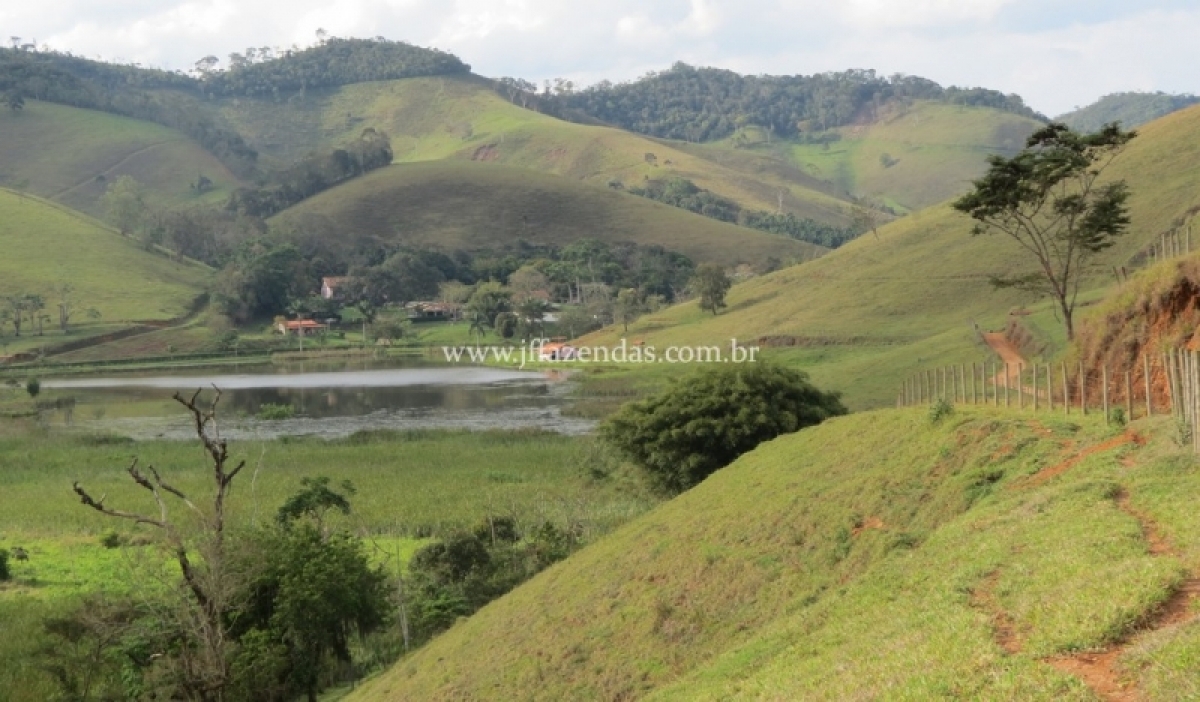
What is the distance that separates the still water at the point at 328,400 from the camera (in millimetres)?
68750

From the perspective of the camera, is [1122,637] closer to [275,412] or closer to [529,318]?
[275,412]

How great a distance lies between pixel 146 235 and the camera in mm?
178375

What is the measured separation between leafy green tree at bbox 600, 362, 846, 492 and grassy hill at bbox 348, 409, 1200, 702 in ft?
24.3

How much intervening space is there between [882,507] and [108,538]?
27616mm

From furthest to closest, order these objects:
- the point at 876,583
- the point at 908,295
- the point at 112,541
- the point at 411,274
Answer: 1. the point at 411,274
2. the point at 908,295
3. the point at 112,541
4. the point at 876,583

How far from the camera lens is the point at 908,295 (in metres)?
85.3

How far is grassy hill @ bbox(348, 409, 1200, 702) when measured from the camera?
9.59 m

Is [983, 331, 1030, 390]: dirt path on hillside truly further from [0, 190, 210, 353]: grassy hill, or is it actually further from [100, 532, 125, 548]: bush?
[0, 190, 210, 353]: grassy hill

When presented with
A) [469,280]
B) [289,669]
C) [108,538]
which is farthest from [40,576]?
[469,280]

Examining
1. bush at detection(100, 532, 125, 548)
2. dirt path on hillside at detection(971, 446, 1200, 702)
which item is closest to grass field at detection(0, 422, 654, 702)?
bush at detection(100, 532, 125, 548)

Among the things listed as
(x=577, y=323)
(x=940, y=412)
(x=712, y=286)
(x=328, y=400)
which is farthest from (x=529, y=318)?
(x=940, y=412)

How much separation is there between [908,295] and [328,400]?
43.6 m

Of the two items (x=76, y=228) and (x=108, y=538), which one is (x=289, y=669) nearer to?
(x=108, y=538)

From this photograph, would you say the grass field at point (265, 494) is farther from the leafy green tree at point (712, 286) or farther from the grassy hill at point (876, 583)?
the leafy green tree at point (712, 286)
